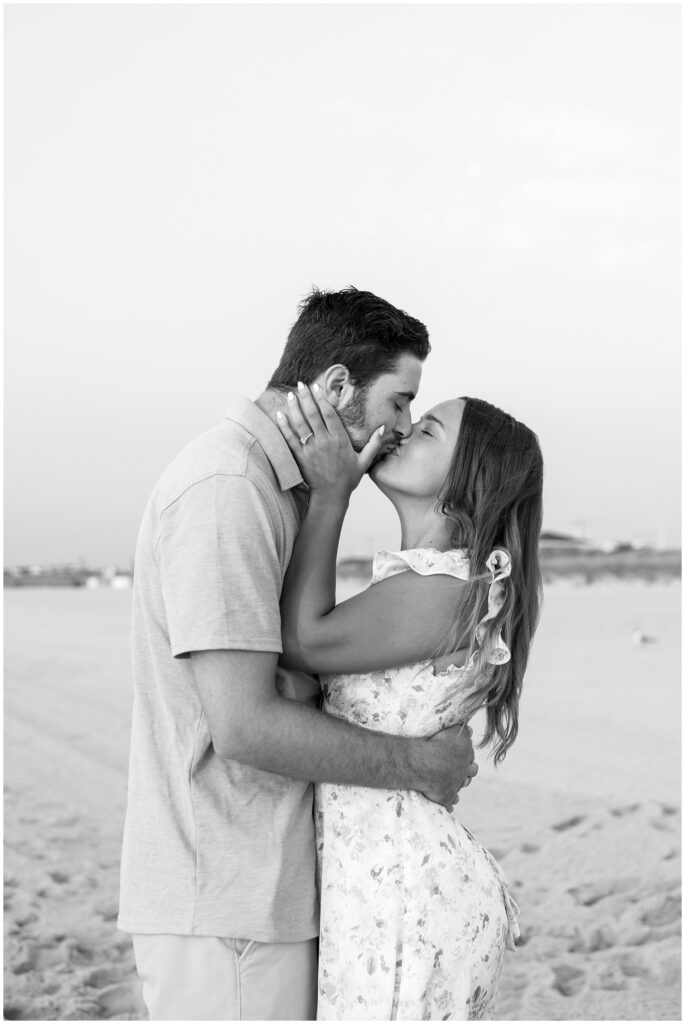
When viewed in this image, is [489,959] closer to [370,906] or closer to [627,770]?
Result: [370,906]

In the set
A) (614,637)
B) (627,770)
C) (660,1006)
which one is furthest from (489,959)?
(614,637)

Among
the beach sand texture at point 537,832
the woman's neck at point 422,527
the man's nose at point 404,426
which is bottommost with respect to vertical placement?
the beach sand texture at point 537,832

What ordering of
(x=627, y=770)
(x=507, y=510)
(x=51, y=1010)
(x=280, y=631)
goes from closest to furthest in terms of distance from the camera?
(x=280, y=631)
(x=507, y=510)
(x=51, y=1010)
(x=627, y=770)

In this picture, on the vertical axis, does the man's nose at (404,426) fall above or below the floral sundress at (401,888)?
above

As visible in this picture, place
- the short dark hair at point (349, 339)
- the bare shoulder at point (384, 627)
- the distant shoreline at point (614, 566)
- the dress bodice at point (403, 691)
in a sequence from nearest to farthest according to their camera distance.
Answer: the bare shoulder at point (384, 627) → the dress bodice at point (403, 691) → the short dark hair at point (349, 339) → the distant shoreline at point (614, 566)

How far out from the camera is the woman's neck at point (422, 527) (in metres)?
3.07

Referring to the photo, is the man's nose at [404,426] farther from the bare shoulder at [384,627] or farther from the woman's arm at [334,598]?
the bare shoulder at [384,627]

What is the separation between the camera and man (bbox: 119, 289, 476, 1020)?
2.51m

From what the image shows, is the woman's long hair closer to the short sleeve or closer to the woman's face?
the woman's face

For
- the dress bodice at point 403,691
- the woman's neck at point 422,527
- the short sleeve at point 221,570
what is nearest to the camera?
the short sleeve at point 221,570

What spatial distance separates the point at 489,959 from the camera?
2.83m

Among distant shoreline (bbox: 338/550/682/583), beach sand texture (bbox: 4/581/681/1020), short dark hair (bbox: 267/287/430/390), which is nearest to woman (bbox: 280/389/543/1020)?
short dark hair (bbox: 267/287/430/390)

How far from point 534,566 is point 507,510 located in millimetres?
195

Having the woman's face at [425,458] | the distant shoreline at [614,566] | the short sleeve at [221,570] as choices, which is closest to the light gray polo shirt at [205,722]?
the short sleeve at [221,570]
